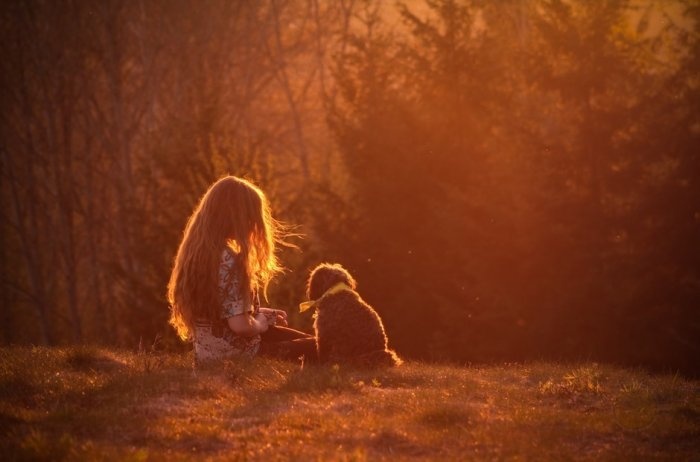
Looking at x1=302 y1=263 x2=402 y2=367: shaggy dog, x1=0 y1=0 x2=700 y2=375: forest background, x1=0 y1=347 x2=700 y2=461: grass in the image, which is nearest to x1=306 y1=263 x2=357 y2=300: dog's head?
x1=302 y1=263 x2=402 y2=367: shaggy dog

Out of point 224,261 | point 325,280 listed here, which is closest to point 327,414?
point 224,261

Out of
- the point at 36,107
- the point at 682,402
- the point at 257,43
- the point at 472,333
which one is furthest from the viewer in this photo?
the point at 257,43

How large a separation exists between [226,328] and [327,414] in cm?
240

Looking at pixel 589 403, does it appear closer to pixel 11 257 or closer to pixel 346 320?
pixel 346 320

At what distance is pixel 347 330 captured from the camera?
29.8 feet

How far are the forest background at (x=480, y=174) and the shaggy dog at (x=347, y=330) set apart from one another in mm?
8949

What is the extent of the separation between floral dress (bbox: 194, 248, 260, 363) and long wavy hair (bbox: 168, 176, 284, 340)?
6 cm

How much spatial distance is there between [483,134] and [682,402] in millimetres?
15734

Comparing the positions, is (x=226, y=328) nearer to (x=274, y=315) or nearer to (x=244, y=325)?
(x=244, y=325)

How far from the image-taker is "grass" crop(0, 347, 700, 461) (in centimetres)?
611

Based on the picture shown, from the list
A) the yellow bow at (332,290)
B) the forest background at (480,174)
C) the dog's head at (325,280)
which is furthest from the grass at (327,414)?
the forest background at (480,174)

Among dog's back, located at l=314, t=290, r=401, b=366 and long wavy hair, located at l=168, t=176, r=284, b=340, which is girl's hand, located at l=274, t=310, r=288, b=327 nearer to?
dog's back, located at l=314, t=290, r=401, b=366

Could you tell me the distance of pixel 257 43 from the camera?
36312 millimetres

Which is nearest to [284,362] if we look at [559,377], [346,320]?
[346,320]
